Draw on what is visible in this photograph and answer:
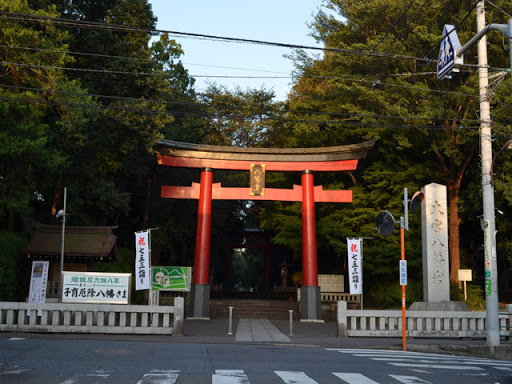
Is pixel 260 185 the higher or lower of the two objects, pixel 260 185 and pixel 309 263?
the higher

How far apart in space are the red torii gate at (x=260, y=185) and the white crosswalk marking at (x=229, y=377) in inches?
636

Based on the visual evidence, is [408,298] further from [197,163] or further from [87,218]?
[87,218]

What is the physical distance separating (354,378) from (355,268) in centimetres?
1648

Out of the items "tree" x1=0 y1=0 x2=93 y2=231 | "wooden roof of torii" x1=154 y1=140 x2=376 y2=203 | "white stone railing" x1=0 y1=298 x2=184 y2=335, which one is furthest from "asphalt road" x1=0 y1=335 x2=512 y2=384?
"wooden roof of torii" x1=154 y1=140 x2=376 y2=203

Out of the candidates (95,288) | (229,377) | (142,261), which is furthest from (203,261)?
(229,377)

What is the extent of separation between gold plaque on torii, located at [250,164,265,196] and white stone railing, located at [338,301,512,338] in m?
9.81

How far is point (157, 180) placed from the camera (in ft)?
124

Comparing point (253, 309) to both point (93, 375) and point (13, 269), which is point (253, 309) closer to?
point (13, 269)

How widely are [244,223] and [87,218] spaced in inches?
783

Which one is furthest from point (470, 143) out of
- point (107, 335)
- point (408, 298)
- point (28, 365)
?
point (28, 365)

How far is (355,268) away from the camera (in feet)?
79.1

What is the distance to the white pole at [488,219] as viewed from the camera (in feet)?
47.4

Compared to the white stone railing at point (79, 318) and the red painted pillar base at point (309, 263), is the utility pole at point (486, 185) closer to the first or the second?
the white stone railing at point (79, 318)

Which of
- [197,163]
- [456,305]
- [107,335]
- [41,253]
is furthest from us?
[197,163]
